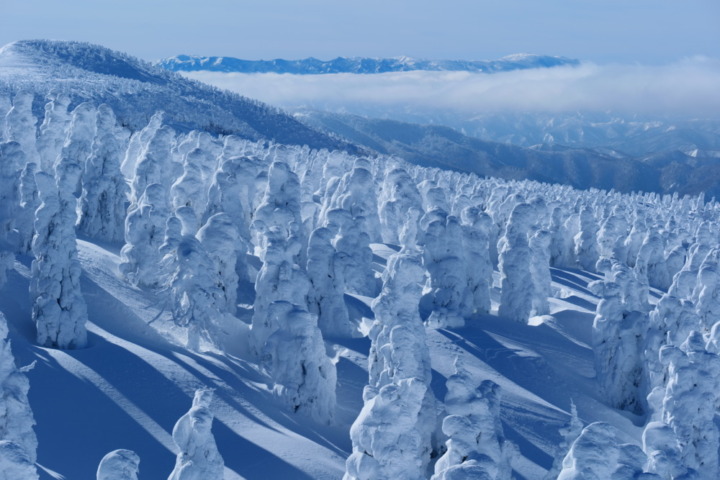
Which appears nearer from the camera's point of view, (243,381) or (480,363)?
(243,381)

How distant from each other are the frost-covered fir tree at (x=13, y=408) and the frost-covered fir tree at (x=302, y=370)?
9493 mm

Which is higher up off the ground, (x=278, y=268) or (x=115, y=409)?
(x=278, y=268)

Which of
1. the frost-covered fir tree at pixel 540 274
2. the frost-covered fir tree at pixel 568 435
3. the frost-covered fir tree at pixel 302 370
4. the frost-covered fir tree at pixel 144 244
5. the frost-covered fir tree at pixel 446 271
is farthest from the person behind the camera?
the frost-covered fir tree at pixel 540 274

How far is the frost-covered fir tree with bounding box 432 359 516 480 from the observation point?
1614 cm

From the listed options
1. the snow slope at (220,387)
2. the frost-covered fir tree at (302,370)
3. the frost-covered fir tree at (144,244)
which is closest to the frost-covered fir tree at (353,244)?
the snow slope at (220,387)

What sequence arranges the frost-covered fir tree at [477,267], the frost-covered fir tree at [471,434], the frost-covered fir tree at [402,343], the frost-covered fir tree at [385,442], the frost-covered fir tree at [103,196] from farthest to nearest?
the frost-covered fir tree at [103,196] → the frost-covered fir tree at [477,267] → the frost-covered fir tree at [402,343] → the frost-covered fir tree at [471,434] → the frost-covered fir tree at [385,442]

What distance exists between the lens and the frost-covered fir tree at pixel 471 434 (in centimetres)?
1614

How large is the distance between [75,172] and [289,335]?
13.7m

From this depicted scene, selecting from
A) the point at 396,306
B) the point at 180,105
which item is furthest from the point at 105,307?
the point at 180,105

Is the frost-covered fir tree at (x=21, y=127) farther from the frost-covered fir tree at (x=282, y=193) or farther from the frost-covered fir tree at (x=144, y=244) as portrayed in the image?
the frost-covered fir tree at (x=282, y=193)

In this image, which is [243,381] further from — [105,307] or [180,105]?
[180,105]

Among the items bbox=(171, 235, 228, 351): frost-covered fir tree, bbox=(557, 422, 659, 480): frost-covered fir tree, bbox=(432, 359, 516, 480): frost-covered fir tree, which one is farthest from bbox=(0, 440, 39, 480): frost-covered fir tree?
bbox=(171, 235, 228, 351): frost-covered fir tree

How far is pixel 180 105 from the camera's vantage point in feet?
499

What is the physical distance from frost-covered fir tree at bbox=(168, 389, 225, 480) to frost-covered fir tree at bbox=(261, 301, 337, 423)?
9.05m
